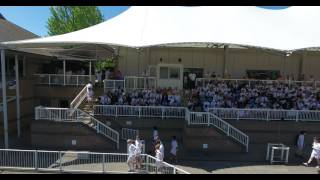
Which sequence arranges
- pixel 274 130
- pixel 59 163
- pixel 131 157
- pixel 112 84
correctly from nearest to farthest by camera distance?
pixel 131 157
pixel 59 163
pixel 274 130
pixel 112 84

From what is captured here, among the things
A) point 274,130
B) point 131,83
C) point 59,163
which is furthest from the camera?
point 131,83

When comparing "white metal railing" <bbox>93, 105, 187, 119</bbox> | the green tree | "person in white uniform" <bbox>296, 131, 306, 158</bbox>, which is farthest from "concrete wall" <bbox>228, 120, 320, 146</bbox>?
the green tree

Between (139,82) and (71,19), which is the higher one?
(71,19)

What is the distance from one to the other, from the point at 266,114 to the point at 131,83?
954 centimetres

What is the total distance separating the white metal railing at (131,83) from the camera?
928 inches

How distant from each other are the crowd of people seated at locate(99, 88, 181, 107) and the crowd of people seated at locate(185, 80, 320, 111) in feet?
3.53

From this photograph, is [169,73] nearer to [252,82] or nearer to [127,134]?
[252,82]

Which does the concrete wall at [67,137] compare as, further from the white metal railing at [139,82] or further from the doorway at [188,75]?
the doorway at [188,75]

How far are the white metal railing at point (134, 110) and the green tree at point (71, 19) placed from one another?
28695mm

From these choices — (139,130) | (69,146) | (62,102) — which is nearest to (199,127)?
(139,130)

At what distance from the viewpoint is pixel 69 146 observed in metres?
18.2

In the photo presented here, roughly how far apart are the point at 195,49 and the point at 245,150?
1088cm

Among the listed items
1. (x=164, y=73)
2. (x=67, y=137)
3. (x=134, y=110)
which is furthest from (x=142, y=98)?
(x=164, y=73)

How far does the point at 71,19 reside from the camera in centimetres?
4662
